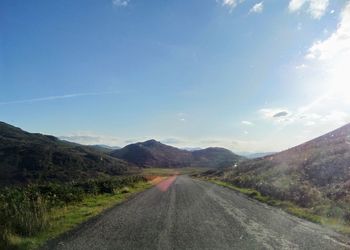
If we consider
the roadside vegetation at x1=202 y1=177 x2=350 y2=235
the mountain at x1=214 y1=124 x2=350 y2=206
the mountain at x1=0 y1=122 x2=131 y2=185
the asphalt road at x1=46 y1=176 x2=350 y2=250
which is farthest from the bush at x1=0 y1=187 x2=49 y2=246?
the mountain at x1=0 y1=122 x2=131 y2=185

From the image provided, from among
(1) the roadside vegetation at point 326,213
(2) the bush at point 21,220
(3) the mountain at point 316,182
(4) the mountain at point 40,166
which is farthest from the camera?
(4) the mountain at point 40,166

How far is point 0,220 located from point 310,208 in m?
14.3

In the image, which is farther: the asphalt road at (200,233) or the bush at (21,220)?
the bush at (21,220)

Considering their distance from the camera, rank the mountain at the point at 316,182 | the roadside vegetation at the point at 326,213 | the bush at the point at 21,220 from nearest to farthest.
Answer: the bush at the point at 21,220, the roadside vegetation at the point at 326,213, the mountain at the point at 316,182

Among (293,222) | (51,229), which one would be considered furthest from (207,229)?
(51,229)

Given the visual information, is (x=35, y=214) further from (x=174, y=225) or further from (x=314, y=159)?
(x=314, y=159)

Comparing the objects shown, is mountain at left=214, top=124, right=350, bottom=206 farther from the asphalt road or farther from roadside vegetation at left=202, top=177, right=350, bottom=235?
the asphalt road

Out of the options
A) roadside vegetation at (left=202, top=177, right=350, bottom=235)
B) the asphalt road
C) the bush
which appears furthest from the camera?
roadside vegetation at (left=202, top=177, right=350, bottom=235)

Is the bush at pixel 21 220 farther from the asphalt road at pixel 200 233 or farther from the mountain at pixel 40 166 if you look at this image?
the mountain at pixel 40 166

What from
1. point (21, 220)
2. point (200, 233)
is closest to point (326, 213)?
point (200, 233)

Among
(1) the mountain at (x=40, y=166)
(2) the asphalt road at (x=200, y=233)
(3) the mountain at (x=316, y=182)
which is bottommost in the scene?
(2) the asphalt road at (x=200, y=233)

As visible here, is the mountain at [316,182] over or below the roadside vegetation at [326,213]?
over

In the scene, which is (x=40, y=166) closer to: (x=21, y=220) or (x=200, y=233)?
(x=21, y=220)

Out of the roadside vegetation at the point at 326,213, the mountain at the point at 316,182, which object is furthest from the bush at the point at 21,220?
the mountain at the point at 316,182
